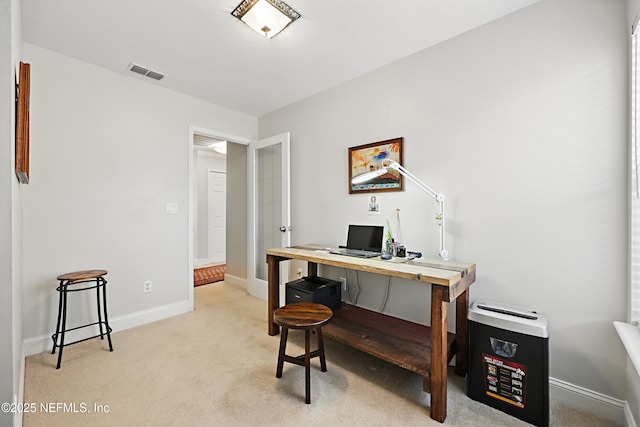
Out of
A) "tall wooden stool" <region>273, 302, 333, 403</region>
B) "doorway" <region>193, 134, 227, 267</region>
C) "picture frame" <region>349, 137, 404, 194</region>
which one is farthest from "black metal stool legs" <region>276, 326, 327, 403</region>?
"doorway" <region>193, 134, 227, 267</region>

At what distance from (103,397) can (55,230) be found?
4.88ft

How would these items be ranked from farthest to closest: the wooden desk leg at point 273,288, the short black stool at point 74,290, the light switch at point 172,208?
the light switch at point 172,208
the wooden desk leg at point 273,288
the short black stool at point 74,290

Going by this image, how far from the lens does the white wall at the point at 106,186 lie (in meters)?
2.27

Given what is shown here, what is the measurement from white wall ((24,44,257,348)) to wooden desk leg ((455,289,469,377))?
2.77 m

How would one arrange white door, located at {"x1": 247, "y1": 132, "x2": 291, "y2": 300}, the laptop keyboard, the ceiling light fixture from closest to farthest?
the ceiling light fixture, the laptop keyboard, white door, located at {"x1": 247, "y1": 132, "x2": 291, "y2": 300}

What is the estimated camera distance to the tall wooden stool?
1.66m

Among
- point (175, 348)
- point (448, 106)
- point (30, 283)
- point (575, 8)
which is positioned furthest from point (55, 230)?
point (575, 8)

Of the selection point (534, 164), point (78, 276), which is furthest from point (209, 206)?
point (534, 164)

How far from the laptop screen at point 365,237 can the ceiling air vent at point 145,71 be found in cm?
240

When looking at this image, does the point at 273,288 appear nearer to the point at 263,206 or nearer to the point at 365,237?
the point at 365,237

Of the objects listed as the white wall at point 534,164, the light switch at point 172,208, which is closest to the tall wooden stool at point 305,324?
the white wall at point 534,164

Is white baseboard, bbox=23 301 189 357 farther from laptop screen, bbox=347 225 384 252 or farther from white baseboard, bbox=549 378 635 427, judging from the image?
white baseboard, bbox=549 378 635 427

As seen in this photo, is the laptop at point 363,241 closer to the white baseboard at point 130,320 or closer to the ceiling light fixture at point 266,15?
the ceiling light fixture at point 266,15

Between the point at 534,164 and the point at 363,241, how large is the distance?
4.41 ft
